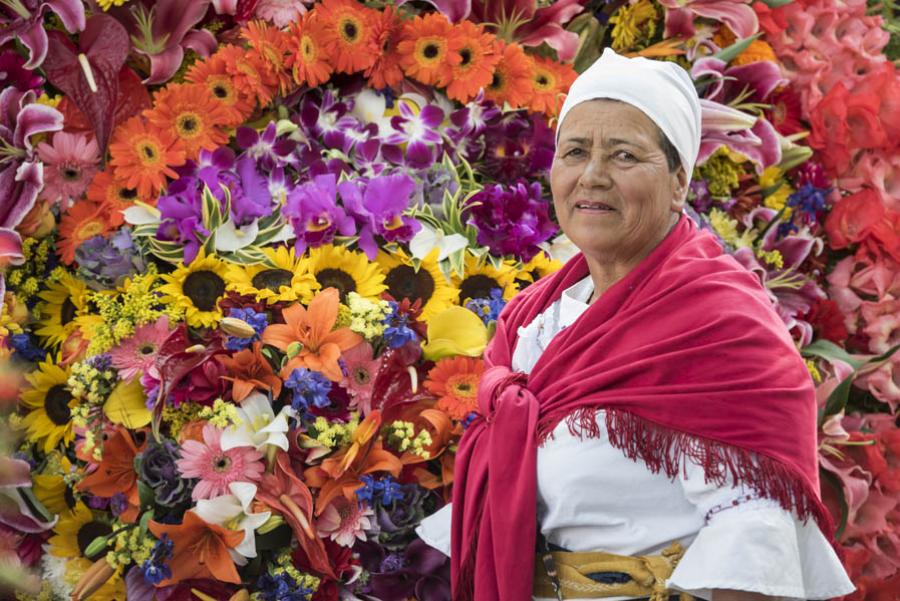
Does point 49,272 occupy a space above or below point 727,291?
below

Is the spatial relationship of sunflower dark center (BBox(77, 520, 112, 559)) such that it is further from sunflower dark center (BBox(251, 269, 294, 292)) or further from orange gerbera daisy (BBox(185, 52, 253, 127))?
orange gerbera daisy (BBox(185, 52, 253, 127))

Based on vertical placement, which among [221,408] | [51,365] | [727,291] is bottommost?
[51,365]

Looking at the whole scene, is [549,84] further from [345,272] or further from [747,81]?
[345,272]

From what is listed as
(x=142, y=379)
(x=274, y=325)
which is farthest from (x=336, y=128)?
(x=142, y=379)

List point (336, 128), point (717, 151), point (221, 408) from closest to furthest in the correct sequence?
point (221, 408) < point (336, 128) < point (717, 151)

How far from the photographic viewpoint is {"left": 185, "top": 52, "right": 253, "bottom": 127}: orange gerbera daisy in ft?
9.86

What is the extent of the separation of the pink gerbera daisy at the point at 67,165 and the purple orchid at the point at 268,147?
0.44 metres

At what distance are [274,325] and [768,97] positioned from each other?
195cm

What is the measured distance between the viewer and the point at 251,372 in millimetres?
2553

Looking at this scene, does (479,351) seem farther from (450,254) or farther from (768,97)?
(768,97)

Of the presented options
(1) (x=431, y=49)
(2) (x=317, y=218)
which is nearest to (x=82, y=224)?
(2) (x=317, y=218)

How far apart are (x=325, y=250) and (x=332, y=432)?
0.52m

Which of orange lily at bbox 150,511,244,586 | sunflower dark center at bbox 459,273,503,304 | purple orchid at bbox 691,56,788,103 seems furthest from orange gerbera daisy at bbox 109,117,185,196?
purple orchid at bbox 691,56,788,103

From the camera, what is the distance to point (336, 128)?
304cm
